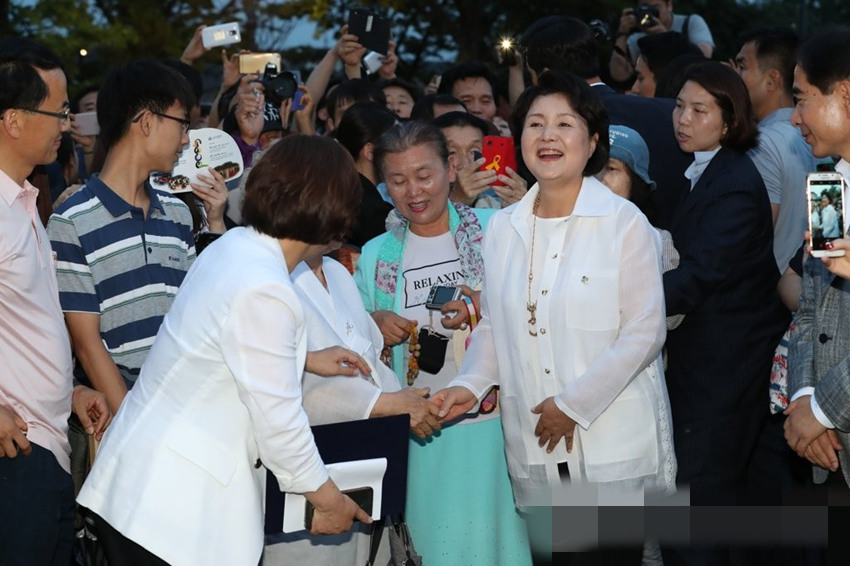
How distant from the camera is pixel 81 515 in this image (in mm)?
4320

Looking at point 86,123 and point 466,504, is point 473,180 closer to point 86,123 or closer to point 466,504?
point 466,504

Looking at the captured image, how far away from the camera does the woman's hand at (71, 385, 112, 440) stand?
4.42m

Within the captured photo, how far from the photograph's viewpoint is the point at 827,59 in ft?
13.6

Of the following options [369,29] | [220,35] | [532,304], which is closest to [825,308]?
[532,304]

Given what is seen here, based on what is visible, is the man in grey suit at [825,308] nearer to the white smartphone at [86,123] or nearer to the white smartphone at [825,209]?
the white smartphone at [825,209]

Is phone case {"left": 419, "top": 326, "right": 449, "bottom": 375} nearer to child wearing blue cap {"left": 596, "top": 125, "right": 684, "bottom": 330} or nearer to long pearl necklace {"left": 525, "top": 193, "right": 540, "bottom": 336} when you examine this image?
long pearl necklace {"left": 525, "top": 193, "right": 540, "bottom": 336}

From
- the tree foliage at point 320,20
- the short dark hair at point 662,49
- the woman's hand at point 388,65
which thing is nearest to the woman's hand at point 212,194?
the short dark hair at point 662,49

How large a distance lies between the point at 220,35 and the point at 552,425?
15.4 ft

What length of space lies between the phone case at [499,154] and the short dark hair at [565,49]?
822 millimetres

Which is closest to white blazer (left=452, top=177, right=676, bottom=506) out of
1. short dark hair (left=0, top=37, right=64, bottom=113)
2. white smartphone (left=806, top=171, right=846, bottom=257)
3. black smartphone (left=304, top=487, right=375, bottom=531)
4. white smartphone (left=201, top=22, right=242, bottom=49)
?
white smartphone (left=806, top=171, right=846, bottom=257)

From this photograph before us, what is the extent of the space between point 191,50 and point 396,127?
3.13m

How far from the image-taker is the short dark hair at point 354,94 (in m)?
7.87

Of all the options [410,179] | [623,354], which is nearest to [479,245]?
[410,179]

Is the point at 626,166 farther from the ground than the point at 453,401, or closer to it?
farther from the ground
